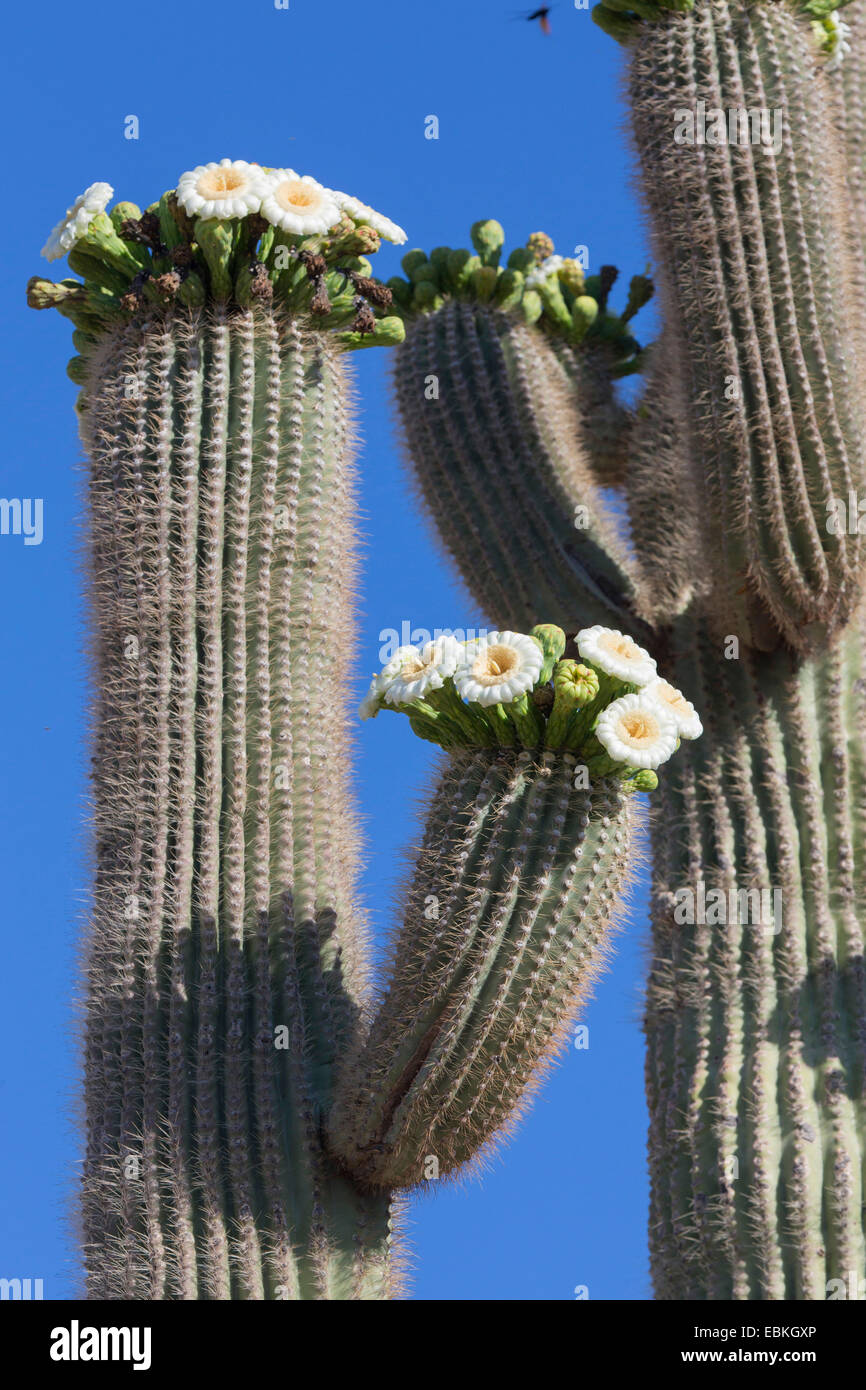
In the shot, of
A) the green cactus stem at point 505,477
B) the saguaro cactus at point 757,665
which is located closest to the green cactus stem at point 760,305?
the saguaro cactus at point 757,665

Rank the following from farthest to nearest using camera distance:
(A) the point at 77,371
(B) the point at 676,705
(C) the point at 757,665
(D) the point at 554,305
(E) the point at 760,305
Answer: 1. (D) the point at 554,305
2. (C) the point at 757,665
3. (E) the point at 760,305
4. (A) the point at 77,371
5. (B) the point at 676,705

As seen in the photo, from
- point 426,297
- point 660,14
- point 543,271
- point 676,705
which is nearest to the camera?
point 676,705

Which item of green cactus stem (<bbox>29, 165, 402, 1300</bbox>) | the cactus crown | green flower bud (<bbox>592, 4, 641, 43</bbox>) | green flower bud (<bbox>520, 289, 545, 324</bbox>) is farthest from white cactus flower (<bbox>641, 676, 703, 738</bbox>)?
green flower bud (<bbox>520, 289, 545, 324</bbox>)

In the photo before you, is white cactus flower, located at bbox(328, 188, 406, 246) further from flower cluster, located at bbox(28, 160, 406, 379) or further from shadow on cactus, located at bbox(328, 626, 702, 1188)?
shadow on cactus, located at bbox(328, 626, 702, 1188)

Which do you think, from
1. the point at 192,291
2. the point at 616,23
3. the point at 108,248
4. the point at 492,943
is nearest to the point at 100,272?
the point at 108,248

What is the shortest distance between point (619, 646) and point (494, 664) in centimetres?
36

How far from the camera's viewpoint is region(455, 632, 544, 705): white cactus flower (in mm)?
4844

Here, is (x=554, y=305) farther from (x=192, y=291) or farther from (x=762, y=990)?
(x=762, y=990)

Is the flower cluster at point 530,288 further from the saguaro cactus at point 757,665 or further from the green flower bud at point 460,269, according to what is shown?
the saguaro cactus at point 757,665

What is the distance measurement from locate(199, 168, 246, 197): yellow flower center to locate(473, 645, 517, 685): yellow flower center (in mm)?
1989

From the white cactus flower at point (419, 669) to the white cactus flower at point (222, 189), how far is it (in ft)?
5.63

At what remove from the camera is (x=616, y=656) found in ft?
16.1

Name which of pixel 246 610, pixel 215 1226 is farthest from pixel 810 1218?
pixel 246 610

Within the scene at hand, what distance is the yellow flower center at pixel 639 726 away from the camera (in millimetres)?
4816
